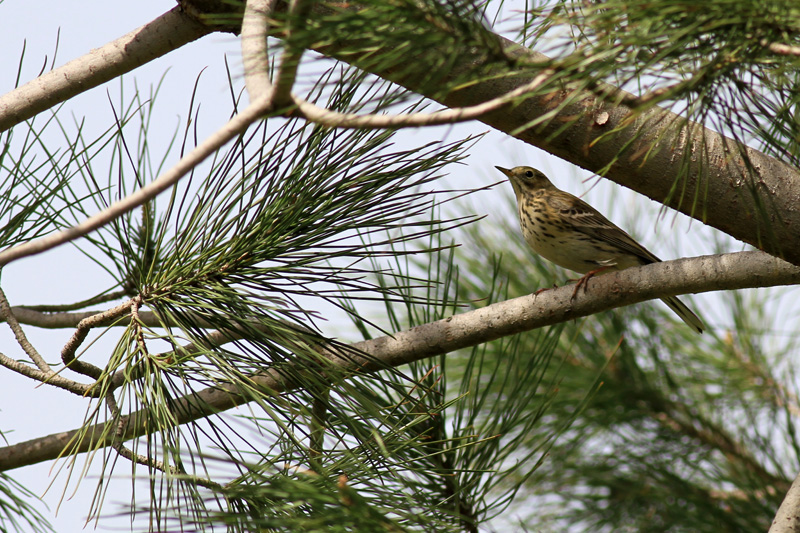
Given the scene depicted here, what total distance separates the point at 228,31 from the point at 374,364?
0.95 metres

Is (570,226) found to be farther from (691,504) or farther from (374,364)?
(374,364)

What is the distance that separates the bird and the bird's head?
0.25 m

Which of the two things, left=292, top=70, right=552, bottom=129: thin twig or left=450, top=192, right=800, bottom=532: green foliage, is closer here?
left=292, top=70, right=552, bottom=129: thin twig

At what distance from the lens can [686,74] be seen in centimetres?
142

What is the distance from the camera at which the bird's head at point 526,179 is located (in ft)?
14.6

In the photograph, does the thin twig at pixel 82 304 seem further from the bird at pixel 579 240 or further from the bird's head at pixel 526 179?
the bird's head at pixel 526 179

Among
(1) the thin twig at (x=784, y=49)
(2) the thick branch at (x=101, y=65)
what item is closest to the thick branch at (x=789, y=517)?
(1) the thin twig at (x=784, y=49)

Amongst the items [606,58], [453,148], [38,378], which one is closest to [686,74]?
[606,58]

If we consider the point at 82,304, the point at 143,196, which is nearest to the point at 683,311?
the point at 82,304

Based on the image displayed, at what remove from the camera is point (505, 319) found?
2.08 meters

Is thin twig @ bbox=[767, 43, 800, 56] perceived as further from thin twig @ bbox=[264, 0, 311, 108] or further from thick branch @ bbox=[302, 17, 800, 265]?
thin twig @ bbox=[264, 0, 311, 108]

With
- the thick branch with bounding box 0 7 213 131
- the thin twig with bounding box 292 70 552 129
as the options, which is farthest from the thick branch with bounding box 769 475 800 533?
the thick branch with bounding box 0 7 213 131

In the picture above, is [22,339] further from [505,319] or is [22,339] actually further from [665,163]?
[665,163]

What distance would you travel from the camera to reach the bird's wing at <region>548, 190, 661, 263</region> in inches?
153
